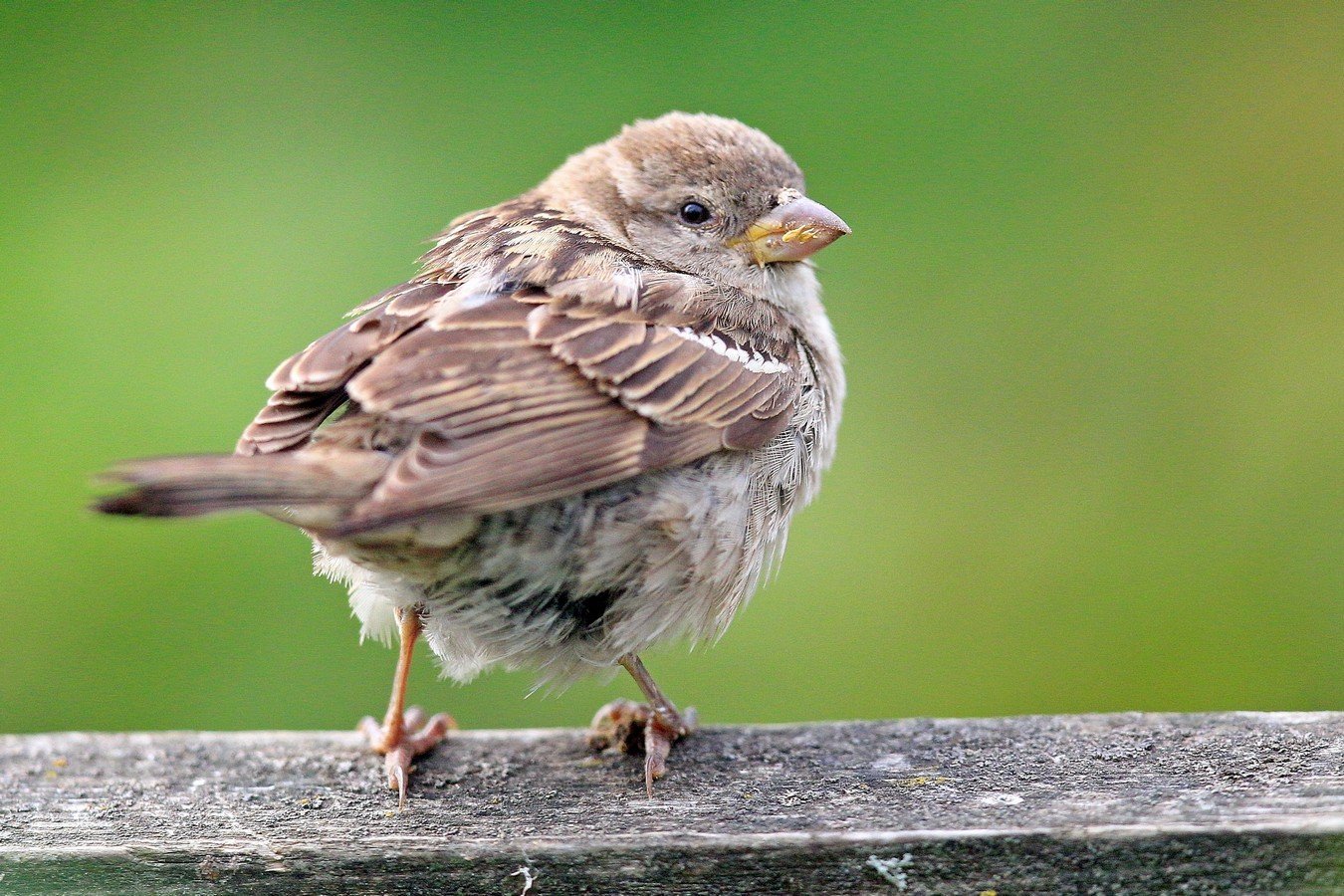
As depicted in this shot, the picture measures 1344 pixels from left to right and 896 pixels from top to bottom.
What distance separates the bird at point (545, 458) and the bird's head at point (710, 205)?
0.02 metres

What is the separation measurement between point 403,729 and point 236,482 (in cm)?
99

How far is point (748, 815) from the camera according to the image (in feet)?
8.70

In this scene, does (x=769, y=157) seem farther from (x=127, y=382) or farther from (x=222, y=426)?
(x=127, y=382)

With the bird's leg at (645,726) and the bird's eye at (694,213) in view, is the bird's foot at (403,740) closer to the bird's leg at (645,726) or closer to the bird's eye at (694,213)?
the bird's leg at (645,726)

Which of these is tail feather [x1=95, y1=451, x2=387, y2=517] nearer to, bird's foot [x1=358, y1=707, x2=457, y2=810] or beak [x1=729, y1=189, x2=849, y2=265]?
bird's foot [x1=358, y1=707, x2=457, y2=810]

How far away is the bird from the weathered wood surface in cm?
19

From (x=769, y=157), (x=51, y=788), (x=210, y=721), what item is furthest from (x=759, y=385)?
(x=210, y=721)

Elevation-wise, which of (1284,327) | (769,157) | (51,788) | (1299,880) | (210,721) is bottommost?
(210,721)

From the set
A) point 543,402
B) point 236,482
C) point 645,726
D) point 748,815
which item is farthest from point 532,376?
point 748,815

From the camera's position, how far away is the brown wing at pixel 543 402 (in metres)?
2.68

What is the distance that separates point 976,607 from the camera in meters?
5.02

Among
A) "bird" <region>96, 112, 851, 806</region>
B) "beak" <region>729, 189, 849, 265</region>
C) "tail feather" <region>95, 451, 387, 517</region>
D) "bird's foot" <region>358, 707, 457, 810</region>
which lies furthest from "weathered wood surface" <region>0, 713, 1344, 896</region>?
"beak" <region>729, 189, 849, 265</region>

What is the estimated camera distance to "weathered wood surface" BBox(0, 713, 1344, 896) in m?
2.37

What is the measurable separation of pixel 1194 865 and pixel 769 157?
238cm
